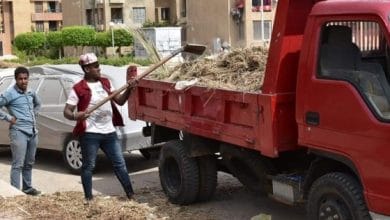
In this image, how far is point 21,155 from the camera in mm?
7949

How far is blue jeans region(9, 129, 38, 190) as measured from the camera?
7.92 meters

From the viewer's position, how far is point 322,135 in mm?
5227

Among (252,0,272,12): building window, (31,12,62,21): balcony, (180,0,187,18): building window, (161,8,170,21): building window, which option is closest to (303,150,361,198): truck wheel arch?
(252,0,272,12): building window

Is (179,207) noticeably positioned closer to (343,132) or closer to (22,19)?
(343,132)

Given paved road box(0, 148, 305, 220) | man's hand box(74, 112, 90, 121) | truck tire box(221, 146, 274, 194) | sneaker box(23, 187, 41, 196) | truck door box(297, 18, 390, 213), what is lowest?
paved road box(0, 148, 305, 220)

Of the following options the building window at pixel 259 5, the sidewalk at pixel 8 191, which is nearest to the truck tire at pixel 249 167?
the sidewalk at pixel 8 191

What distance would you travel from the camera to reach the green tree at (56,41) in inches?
3223

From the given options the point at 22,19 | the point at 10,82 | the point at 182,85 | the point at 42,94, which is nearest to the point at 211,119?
the point at 182,85

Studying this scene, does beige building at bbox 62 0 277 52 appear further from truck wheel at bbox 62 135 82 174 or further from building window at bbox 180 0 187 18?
truck wheel at bbox 62 135 82 174

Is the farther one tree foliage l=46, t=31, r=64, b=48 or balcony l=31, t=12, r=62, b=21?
balcony l=31, t=12, r=62, b=21

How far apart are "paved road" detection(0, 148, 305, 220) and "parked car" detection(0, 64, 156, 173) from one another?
336mm

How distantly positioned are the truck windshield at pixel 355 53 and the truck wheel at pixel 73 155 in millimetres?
5404

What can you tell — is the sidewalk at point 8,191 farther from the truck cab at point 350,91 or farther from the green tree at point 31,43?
the green tree at point 31,43

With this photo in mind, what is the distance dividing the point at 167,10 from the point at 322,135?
286 ft
